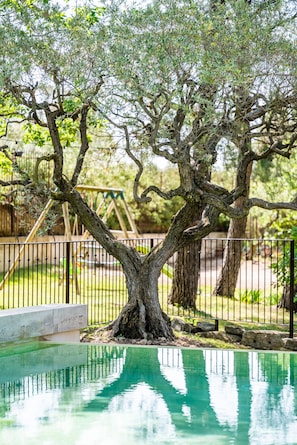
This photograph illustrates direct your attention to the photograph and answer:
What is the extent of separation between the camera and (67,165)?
21.4 meters

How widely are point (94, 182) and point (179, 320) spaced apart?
13204 millimetres

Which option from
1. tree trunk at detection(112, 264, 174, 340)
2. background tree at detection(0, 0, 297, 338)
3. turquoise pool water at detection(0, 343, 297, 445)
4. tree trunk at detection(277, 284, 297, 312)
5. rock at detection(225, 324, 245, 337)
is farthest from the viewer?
tree trunk at detection(277, 284, 297, 312)

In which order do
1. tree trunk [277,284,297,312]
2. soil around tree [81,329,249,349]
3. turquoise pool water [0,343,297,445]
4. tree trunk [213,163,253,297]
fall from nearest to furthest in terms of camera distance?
turquoise pool water [0,343,297,445] → soil around tree [81,329,249,349] → tree trunk [277,284,297,312] → tree trunk [213,163,253,297]

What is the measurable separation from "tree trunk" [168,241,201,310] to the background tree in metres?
3.81

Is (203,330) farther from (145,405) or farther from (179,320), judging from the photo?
(145,405)

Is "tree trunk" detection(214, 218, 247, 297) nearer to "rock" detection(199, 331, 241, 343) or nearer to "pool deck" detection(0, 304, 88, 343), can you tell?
"rock" detection(199, 331, 241, 343)

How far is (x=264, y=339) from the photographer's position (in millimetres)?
11469

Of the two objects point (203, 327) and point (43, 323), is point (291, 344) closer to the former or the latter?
point (203, 327)

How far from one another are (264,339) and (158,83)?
15.5 ft

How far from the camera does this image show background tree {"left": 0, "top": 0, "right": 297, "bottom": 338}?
8828mm

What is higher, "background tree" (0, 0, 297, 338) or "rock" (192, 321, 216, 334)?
"background tree" (0, 0, 297, 338)

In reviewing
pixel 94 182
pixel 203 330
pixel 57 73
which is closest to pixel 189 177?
pixel 57 73

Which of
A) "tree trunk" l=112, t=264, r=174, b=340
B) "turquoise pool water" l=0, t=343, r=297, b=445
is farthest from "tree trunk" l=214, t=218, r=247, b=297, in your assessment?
"turquoise pool water" l=0, t=343, r=297, b=445

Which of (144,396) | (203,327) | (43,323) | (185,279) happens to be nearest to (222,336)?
(203,327)
